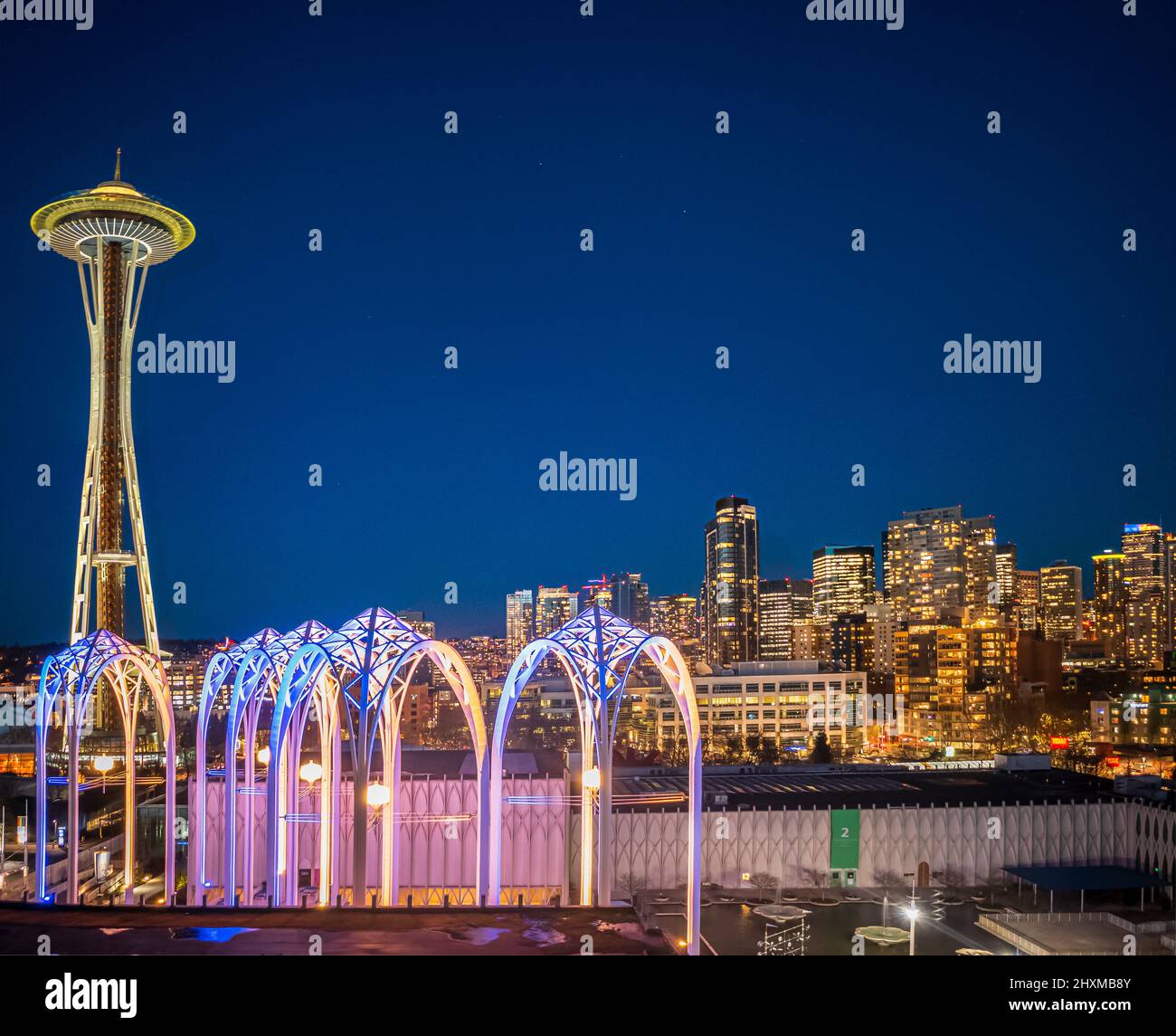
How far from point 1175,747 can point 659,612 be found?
286 ft

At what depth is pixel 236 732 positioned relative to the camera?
64.9 ft

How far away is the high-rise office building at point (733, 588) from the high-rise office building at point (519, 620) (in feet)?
82.9

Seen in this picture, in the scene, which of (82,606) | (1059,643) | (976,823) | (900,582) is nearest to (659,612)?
(900,582)

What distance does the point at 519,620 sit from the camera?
137 m

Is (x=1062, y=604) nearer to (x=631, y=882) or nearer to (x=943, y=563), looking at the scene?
(x=943, y=563)

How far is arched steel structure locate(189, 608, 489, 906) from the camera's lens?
1563 cm

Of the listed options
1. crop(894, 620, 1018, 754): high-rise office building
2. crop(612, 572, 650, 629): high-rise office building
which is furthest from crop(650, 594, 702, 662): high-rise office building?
crop(894, 620, 1018, 754): high-rise office building

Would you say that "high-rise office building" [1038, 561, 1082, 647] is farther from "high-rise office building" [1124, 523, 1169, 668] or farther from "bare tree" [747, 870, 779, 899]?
"bare tree" [747, 870, 779, 899]

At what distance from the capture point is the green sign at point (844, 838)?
85.5ft

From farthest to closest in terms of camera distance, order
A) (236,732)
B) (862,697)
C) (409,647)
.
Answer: (862,697) → (236,732) → (409,647)

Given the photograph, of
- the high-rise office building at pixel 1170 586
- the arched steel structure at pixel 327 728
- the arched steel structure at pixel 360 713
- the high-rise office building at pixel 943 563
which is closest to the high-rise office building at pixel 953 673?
the high-rise office building at pixel 1170 586
